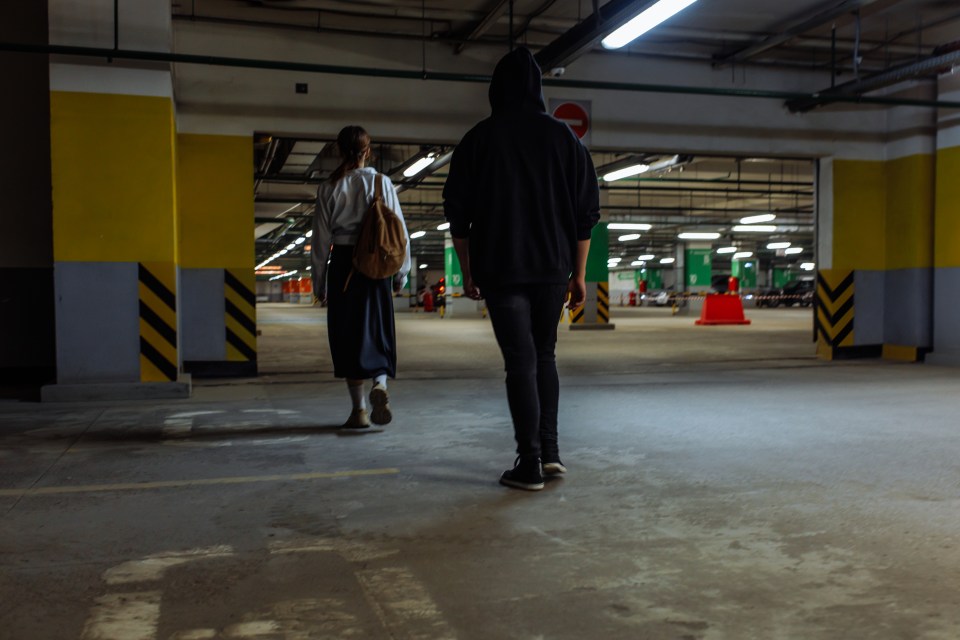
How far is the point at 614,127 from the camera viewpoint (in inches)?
380

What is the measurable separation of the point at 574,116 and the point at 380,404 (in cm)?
545

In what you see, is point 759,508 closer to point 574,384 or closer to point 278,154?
point 574,384

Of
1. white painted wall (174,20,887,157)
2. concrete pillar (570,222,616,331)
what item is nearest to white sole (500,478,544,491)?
white painted wall (174,20,887,157)

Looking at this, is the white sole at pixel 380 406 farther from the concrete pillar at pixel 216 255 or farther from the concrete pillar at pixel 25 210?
the concrete pillar at pixel 25 210

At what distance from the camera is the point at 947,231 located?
967 cm

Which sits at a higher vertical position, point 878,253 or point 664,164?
point 664,164

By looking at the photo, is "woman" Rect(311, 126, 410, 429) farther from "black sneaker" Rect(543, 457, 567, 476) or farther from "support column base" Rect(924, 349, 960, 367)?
"support column base" Rect(924, 349, 960, 367)

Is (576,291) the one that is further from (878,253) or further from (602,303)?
(602,303)

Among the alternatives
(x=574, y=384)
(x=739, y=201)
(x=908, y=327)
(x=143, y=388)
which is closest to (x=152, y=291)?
(x=143, y=388)

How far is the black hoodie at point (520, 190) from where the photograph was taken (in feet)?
11.0

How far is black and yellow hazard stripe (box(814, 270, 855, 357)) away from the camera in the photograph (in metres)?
10.2

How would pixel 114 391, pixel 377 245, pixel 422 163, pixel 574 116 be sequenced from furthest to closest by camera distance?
pixel 422 163, pixel 574 116, pixel 114 391, pixel 377 245

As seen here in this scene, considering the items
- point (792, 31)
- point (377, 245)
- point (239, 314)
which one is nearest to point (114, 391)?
point (239, 314)

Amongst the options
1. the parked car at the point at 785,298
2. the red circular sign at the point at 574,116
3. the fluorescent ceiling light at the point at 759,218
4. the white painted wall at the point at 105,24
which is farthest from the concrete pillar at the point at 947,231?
the parked car at the point at 785,298
